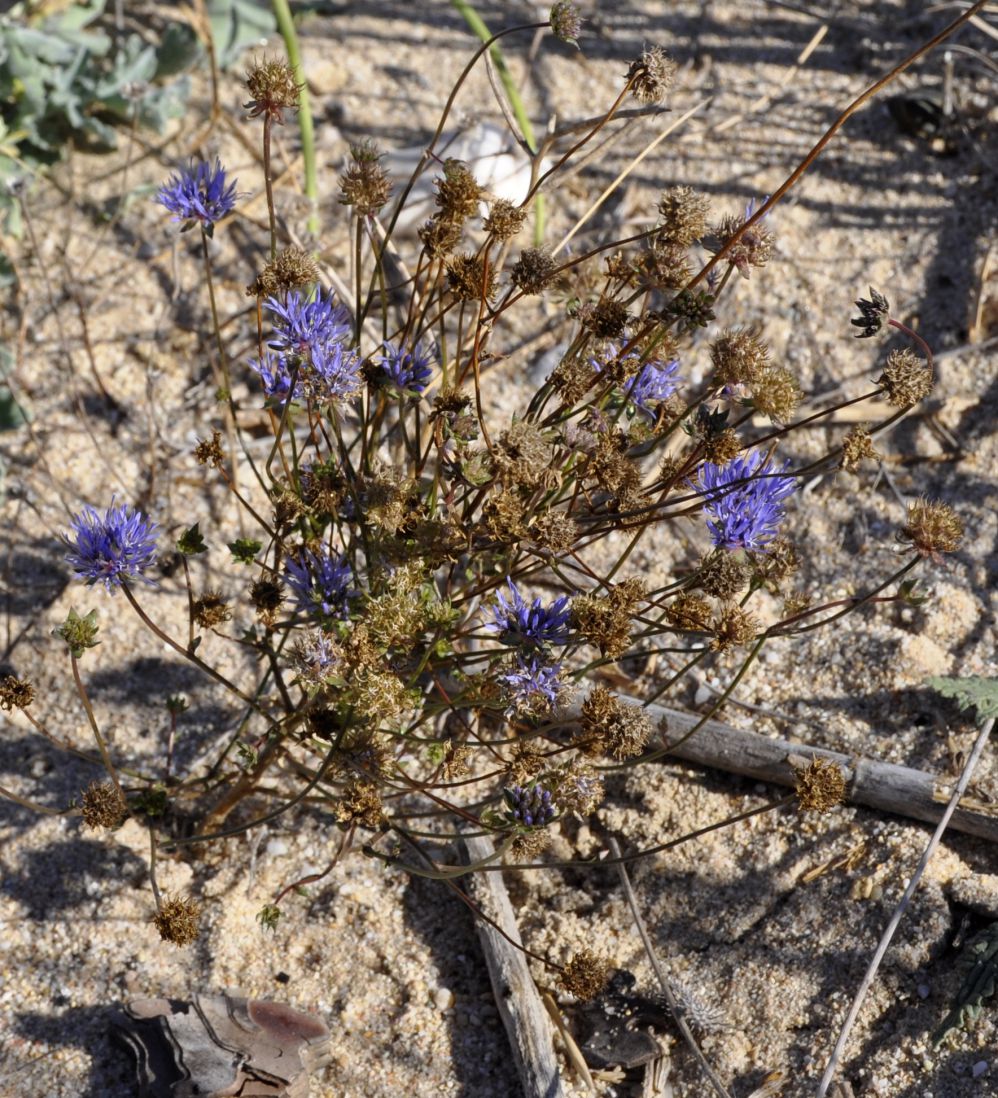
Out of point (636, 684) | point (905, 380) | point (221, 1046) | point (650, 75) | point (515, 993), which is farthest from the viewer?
point (636, 684)

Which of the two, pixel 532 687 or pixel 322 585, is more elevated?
pixel 322 585

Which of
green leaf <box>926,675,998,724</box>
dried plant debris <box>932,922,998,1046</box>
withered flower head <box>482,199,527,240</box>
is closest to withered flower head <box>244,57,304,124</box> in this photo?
withered flower head <box>482,199,527,240</box>

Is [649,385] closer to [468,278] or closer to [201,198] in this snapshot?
[468,278]

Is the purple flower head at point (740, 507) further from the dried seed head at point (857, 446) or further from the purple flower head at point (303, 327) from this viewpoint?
the purple flower head at point (303, 327)

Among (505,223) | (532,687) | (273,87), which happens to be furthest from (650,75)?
(532,687)

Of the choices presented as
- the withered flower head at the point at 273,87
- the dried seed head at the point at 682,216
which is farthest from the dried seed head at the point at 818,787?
the withered flower head at the point at 273,87

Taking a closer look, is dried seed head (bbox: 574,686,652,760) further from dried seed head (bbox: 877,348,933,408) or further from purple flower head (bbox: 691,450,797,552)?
dried seed head (bbox: 877,348,933,408)

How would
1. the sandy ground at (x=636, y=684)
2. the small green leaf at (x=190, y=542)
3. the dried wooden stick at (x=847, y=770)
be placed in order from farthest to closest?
the dried wooden stick at (x=847, y=770) → the sandy ground at (x=636, y=684) → the small green leaf at (x=190, y=542)

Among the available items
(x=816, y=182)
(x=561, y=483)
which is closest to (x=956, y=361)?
(x=816, y=182)
